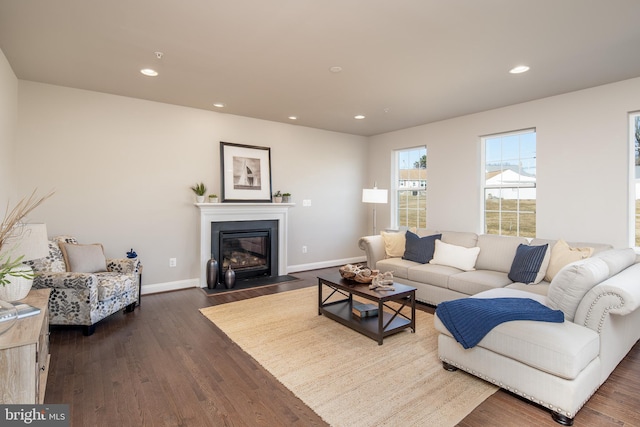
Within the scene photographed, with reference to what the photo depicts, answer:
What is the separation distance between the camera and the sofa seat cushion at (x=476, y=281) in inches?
138

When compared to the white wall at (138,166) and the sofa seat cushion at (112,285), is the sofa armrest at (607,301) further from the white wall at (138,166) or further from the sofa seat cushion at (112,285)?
the white wall at (138,166)

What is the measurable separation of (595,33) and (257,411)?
12.2 feet

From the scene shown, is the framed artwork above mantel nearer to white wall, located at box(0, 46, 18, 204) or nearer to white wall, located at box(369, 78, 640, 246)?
white wall, located at box(0, 46, 18, 204)

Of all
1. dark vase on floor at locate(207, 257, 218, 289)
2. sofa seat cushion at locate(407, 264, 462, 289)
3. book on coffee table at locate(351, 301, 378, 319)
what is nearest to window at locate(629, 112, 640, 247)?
sofa seat cushion at locate(407, 264, 462, 289)

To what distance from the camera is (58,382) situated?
2.29 metres

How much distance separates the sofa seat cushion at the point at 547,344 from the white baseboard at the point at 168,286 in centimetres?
395

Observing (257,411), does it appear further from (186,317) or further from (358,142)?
(358,142)

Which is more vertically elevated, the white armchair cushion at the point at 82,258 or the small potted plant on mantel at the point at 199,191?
the small potted plant on mantel at the point at 199,191

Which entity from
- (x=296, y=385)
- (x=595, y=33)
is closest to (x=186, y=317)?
(x=296, y=385)

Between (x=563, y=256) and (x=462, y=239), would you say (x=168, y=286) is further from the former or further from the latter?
(x=563, y=256)

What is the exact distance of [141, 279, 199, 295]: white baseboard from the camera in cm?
448

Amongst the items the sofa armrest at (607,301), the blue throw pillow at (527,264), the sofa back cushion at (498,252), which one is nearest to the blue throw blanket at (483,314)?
the sofa armrest at (607,301)

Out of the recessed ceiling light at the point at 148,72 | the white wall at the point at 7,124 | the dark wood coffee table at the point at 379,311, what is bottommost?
the dark wood coffee table at the point at 379,311

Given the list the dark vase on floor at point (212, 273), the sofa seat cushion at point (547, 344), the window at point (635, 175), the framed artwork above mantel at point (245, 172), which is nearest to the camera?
the sofa seat cushion at point (547, 344)
